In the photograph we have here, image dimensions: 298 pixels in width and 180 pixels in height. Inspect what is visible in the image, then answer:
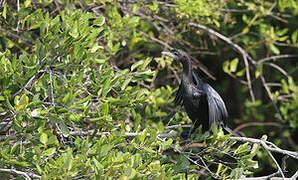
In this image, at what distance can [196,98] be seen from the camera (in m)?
3.83

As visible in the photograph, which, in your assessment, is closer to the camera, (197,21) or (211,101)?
(211,101)

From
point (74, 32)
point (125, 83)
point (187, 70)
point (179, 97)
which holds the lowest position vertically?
point (179, 97)

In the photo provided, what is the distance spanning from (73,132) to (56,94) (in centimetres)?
47

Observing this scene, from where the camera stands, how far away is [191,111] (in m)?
3.77

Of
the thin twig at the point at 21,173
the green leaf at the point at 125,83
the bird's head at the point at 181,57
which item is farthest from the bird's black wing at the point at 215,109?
the thin twig at the point at 21,173

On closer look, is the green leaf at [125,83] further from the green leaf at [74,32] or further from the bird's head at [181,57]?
the bird's head at [181,57]

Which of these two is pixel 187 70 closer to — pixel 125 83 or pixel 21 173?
pixel 125 83

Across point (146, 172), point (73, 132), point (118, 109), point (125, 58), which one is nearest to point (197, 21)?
point (125, 58)

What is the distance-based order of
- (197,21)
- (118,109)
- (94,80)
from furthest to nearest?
(197,21), (118,109), (94,80)

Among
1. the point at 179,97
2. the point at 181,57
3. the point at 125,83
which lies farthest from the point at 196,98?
the point at 125,83

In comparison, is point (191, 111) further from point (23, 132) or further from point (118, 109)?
point (23, 132)

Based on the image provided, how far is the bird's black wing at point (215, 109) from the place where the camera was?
3590mm

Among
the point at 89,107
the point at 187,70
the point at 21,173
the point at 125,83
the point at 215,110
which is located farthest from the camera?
the point at 187,70

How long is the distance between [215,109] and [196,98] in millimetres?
267
